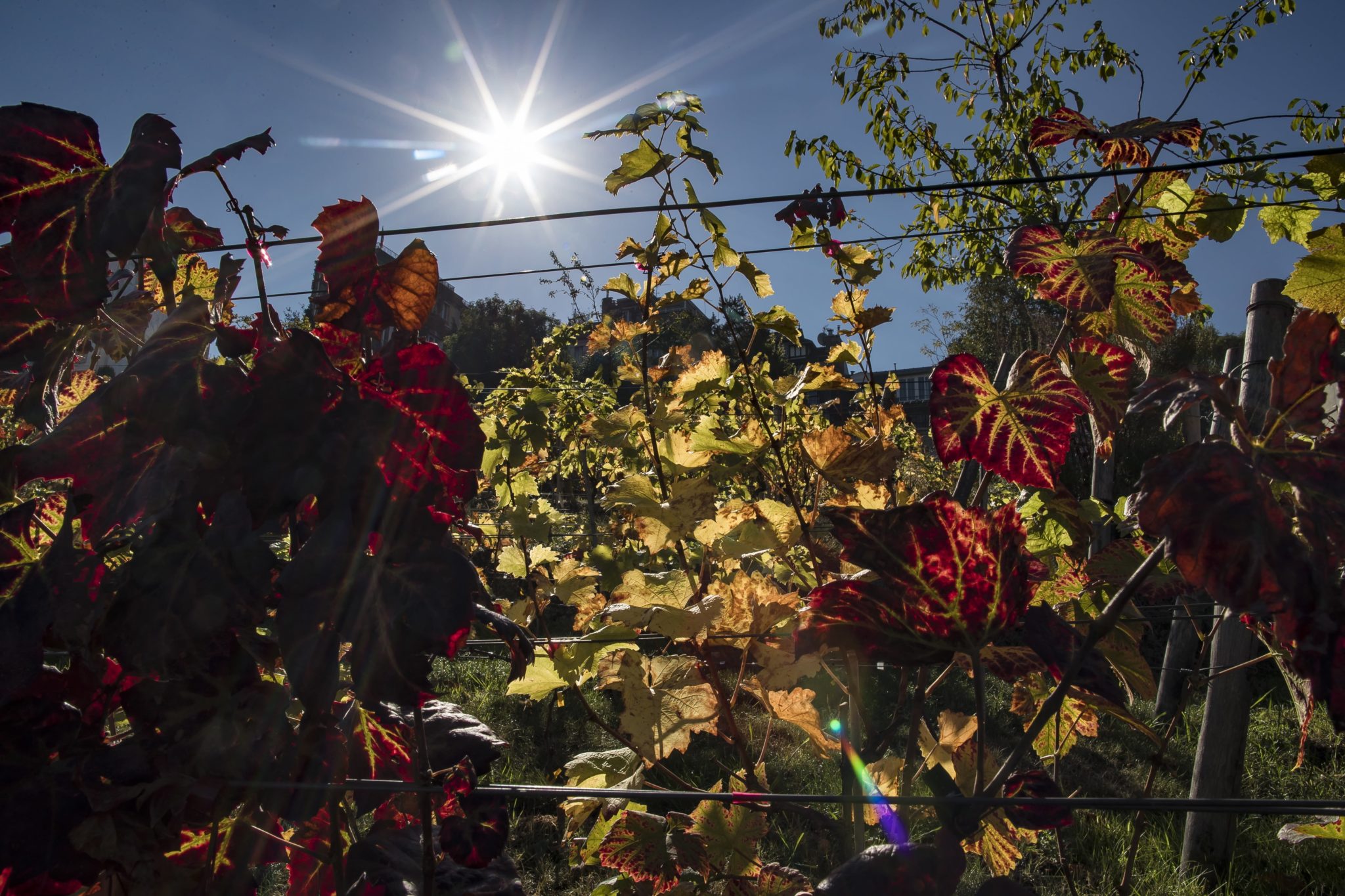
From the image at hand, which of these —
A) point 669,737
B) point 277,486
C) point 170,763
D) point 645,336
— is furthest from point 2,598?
point 645,336

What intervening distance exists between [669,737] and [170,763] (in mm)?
706

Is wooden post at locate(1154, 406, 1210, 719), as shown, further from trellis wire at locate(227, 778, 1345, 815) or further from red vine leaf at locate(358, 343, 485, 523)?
red vine leaf at locate(358, 343, 485, 523)

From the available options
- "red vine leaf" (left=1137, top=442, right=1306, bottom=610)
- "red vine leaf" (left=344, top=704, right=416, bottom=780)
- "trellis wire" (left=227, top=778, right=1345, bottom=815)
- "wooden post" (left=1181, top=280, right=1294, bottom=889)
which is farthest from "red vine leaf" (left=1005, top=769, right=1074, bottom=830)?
"wooden post" (left=1181, top=280, right=1294, bottom=889)

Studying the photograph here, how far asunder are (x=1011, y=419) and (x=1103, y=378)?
22cm

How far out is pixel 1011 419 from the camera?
0.93 metres

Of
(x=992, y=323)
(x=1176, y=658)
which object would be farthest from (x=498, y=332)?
(x=1176, y=658)

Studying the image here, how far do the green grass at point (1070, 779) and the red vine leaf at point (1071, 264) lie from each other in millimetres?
856

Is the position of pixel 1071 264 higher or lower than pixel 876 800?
higher

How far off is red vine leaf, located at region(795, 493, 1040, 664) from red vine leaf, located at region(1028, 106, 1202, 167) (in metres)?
0.66

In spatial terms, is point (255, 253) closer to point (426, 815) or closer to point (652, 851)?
point (426, 815)

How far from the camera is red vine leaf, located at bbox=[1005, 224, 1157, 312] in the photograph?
3.14 feet

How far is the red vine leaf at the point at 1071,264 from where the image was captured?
0.96 m

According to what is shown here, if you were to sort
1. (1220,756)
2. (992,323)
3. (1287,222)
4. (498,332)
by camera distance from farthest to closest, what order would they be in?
(498,332), (992,323), (1220,756), (1287,222)

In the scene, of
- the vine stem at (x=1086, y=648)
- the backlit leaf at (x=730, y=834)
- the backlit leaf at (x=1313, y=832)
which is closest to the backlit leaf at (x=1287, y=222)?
the backlit leaf at (x=1313, y=832)
